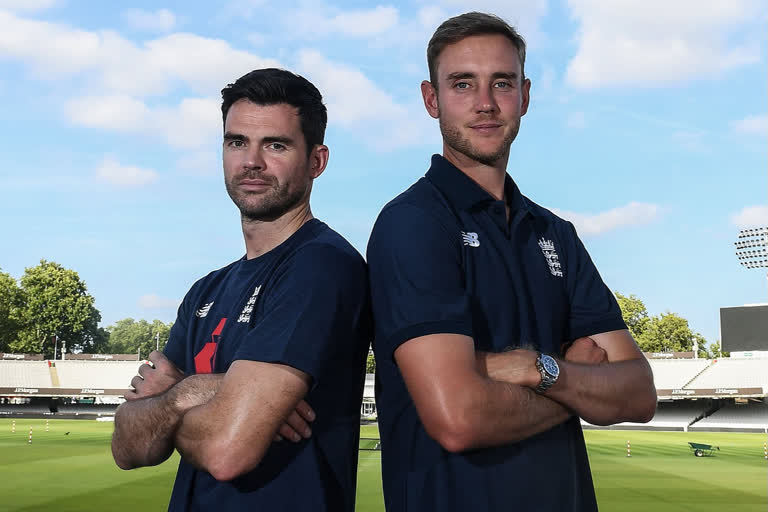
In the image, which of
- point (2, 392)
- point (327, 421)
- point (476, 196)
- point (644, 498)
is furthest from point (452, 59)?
point (2, 392)

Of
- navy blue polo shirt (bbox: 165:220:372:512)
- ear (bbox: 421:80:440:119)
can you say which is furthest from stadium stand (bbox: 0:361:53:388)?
ear (bbox: 421:80:440:119)

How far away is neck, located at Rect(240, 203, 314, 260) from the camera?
365 centimetres

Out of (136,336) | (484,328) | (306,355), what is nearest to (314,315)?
(306,355)

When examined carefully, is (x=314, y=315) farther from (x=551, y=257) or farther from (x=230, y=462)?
(x=551, y=257)

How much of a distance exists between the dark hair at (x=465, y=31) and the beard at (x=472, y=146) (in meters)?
0.25

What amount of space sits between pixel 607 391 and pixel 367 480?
19514 mm

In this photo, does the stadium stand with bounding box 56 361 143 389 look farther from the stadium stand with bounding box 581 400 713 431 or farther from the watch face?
the watch face

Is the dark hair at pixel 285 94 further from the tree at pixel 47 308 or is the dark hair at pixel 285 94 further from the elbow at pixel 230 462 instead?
the tree at pixel 47 308

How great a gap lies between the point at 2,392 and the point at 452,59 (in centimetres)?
7737

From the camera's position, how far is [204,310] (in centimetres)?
375

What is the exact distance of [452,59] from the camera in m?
3.13

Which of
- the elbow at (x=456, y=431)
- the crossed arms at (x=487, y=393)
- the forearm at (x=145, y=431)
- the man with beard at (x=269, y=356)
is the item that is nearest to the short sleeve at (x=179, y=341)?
the man with beard at (x=269, y=356)

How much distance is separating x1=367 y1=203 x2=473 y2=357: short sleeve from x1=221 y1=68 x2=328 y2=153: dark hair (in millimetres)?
883

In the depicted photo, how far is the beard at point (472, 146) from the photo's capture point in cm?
312
